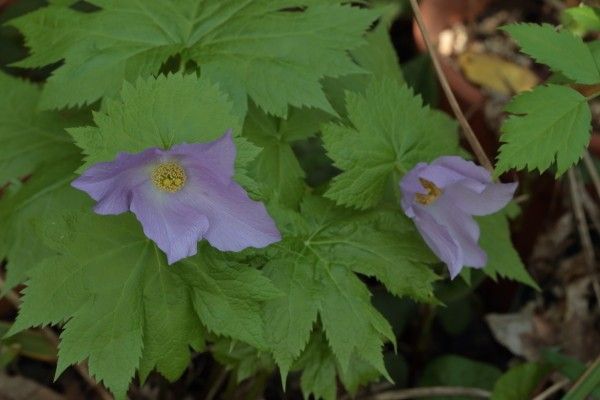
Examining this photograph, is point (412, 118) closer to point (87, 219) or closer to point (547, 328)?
point (87, 219)

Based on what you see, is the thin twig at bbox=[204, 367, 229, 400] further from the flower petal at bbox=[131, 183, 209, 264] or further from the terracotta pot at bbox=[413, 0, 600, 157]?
the terracotta pot at bbox=[413, 0, 600, 157]

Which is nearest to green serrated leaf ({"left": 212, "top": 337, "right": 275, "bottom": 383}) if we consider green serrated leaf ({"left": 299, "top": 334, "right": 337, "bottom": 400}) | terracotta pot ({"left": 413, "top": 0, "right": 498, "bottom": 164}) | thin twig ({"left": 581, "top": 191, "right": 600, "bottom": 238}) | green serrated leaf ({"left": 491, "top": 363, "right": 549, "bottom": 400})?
green serrated leaf ({"left": 299, "top": 334, "right": 337, "bottom": 400})

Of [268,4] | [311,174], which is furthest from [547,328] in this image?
[268,4]

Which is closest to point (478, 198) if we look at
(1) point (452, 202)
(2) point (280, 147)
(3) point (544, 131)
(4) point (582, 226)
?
(1) point (452, 202)

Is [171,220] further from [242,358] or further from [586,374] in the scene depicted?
[586,374]

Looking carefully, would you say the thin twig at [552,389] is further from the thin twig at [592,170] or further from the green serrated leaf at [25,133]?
the green serrated leaf at [25,133]
